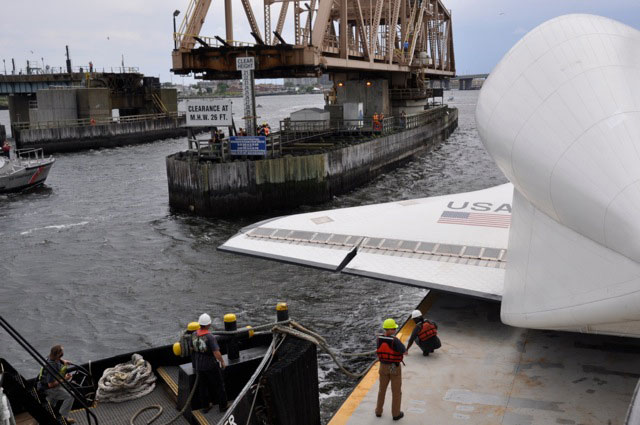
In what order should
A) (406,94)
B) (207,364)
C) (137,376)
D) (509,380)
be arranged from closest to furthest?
(207,364)
(137,376)
(509,380)
(406,94)

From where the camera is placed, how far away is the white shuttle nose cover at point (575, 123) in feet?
30.0

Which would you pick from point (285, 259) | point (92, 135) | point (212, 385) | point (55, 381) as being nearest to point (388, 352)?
point (212, 385)

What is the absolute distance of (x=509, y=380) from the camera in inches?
471

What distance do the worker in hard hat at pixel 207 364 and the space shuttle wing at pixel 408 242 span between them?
220 inches

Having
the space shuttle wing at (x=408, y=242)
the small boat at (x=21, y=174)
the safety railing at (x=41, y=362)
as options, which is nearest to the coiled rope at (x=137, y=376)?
the safety railing at (x=41, y=362)

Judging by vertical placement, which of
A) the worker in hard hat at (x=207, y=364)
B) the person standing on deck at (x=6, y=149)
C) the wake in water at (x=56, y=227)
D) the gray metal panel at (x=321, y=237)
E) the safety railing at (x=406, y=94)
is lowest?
the wake in water at (x=56, y=227)

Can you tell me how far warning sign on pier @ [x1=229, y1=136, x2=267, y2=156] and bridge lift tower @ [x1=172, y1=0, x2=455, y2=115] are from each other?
8640mm

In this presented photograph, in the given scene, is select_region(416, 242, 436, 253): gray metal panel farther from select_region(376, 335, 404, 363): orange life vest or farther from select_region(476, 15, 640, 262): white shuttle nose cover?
select_region(376, 335, 404, 363): orange life vest

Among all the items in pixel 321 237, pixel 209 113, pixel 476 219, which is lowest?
pixel 321 237

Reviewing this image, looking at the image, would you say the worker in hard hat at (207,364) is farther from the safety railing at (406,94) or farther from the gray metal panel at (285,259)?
the safety railing at (406,94)

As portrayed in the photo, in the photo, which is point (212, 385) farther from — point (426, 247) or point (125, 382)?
point (426, 247)

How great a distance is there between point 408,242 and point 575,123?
7.49m

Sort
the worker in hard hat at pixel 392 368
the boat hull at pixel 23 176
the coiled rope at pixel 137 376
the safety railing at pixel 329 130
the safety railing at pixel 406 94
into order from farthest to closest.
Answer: the safety railing at pixel 406 94
the safety railing at pixel 329 130
the boat hull at pixel 23 176
the coiled rope at pixel 137 376
the worker in hard hat at pixel 392 368

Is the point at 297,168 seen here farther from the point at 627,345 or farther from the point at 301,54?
the point at 627,345
